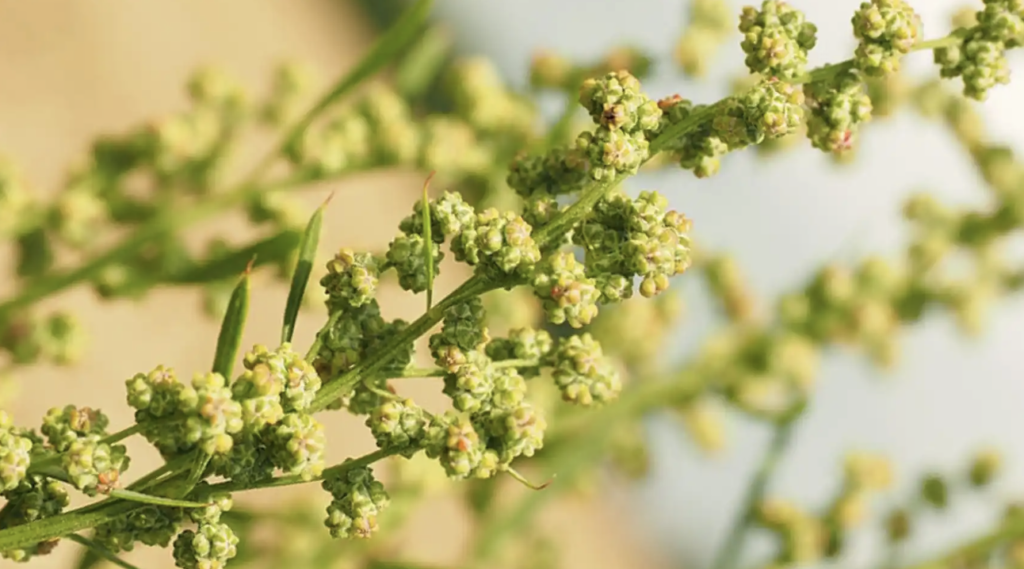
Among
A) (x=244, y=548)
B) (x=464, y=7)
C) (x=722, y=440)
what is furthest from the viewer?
(x=464, y=7)

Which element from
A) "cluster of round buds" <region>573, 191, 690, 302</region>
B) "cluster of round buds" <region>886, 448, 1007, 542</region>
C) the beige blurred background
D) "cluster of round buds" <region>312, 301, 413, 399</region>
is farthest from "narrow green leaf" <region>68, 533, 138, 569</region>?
"cluster of round buds" <region>886, 448, 1007, 542</region>

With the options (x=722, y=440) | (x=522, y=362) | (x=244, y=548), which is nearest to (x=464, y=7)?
(x=722, y=440)

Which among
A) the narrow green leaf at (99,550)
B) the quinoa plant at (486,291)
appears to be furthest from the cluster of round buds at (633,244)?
the narrow green leaf at (99,550)

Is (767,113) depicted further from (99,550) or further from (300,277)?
(99,550)

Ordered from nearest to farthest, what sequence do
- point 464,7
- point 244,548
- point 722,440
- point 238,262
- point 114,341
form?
point 238,262 < point 244,548 < point 722,440 < point 114,341 < point 464,7

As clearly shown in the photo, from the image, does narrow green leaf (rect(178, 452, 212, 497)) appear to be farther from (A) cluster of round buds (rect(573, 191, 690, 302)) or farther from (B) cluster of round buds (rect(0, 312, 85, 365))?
(B) cluster of round buds (rect(0, 312, 85, 365))

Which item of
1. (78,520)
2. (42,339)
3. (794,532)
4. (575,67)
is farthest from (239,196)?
(794,532)

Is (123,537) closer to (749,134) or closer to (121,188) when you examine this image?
(749,134)
